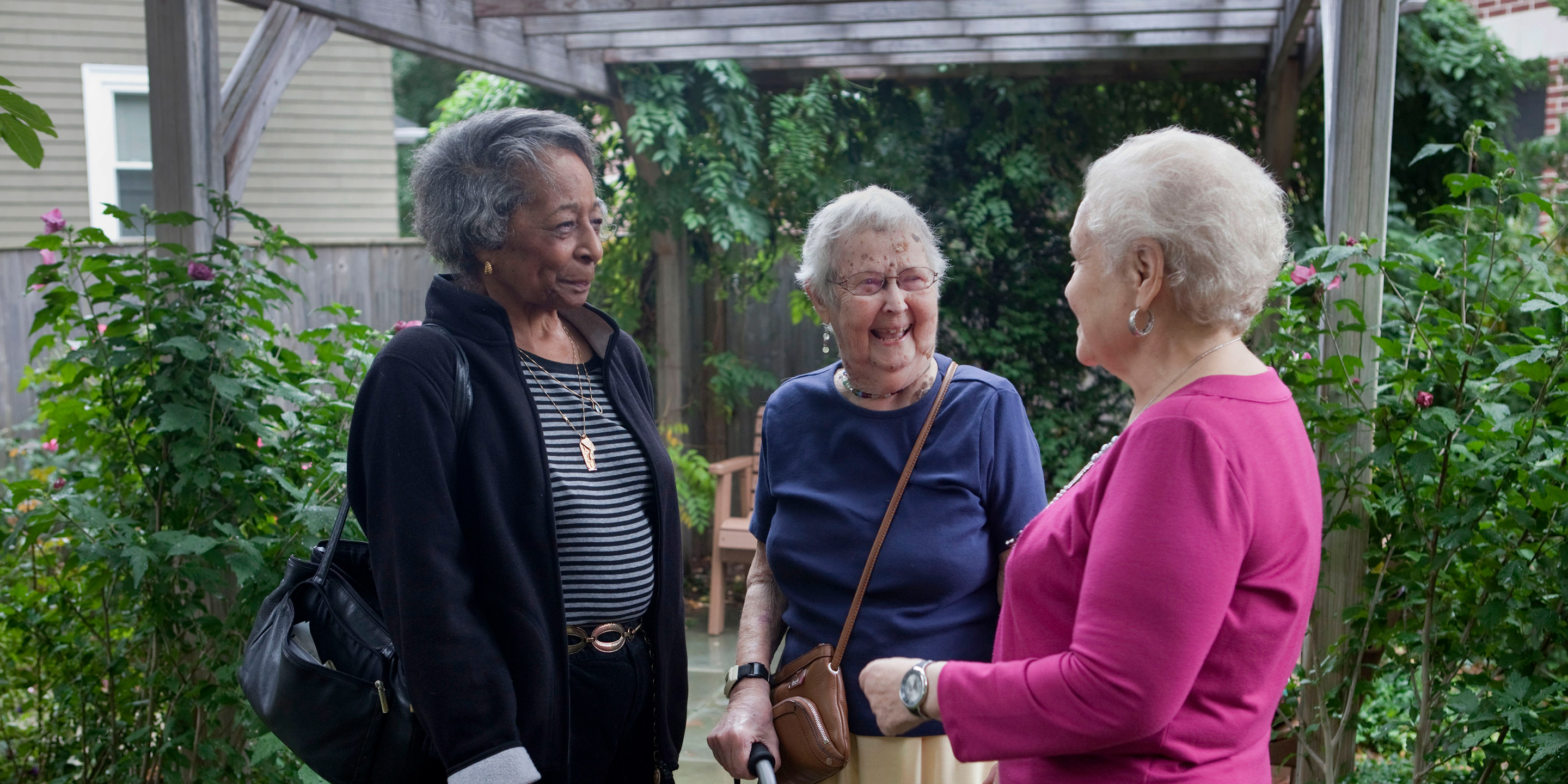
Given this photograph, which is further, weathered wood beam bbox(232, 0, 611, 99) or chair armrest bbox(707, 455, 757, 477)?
chair armrest bbox(707, 455, 757, 477)

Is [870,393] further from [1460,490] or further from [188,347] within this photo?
[188,347]

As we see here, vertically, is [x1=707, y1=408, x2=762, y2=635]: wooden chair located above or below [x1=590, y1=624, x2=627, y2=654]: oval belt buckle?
below

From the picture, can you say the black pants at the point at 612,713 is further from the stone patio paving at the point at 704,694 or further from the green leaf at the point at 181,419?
the green leaf at the point at 181,419

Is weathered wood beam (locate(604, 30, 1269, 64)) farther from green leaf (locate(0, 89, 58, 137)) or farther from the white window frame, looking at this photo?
the white window frame

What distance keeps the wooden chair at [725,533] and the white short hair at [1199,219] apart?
4.13 meters

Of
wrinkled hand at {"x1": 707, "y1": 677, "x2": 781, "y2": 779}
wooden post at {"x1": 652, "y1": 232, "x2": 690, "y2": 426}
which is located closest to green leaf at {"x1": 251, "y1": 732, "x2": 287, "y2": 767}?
wrinkled hand at {"x1": 707, "y1": 677, "x2": 781, "y2": 779}

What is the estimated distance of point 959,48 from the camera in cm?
525

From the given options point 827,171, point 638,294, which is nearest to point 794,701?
point 827,171

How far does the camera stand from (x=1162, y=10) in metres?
4.68

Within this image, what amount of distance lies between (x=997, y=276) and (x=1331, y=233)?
10.8 feet

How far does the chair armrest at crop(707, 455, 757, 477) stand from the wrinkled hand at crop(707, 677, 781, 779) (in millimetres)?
3815

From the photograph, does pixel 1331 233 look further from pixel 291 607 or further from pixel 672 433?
pixel 672 433

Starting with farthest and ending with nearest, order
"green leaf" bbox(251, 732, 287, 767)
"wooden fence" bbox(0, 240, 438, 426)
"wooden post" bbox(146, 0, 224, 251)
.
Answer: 1. "wooden fence" bbox(0, 240, 438, 426)
2. "wooden post" bbox(146, 0, 224, 251)
3. "green leaf" bbox(251, 732, 287, 767)

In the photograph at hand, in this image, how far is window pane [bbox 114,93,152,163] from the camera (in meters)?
8.30
